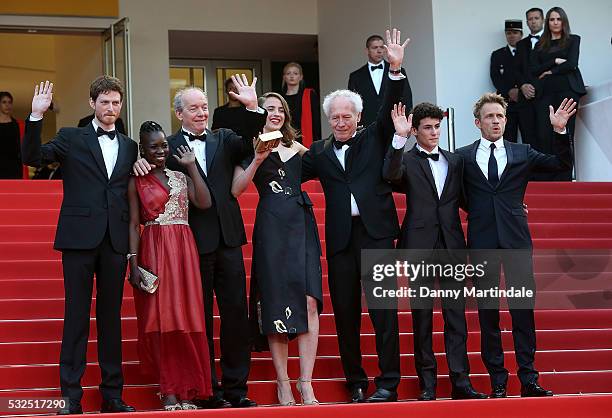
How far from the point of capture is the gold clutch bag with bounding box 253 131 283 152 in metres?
6.35

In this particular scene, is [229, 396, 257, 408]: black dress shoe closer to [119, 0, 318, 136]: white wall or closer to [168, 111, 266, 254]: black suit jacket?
[168, 111, 266, 254]: black suit jacket

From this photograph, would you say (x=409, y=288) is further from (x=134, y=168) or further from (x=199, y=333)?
(x=134, y=168)

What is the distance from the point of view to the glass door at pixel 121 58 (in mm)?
14469

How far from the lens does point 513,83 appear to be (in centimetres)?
1319

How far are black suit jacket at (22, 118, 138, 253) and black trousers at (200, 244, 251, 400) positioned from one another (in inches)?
21.0

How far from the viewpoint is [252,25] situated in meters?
16.5

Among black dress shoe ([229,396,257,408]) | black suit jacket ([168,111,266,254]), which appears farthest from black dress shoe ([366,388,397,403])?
black suit jacket ([168,111,266,254])

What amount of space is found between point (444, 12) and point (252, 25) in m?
3.49

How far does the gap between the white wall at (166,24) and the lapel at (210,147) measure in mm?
9137

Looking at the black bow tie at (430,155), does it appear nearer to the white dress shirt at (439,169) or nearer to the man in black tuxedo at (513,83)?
the white dress shirt at (439,169)

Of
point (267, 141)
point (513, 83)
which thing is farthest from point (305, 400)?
point (513, 83)

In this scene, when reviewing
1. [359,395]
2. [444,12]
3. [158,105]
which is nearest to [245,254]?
[359,395]

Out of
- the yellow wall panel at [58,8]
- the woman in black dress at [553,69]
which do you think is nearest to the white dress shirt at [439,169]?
the woman in black dress at [553,69]

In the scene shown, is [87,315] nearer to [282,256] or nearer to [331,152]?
[282,256]
